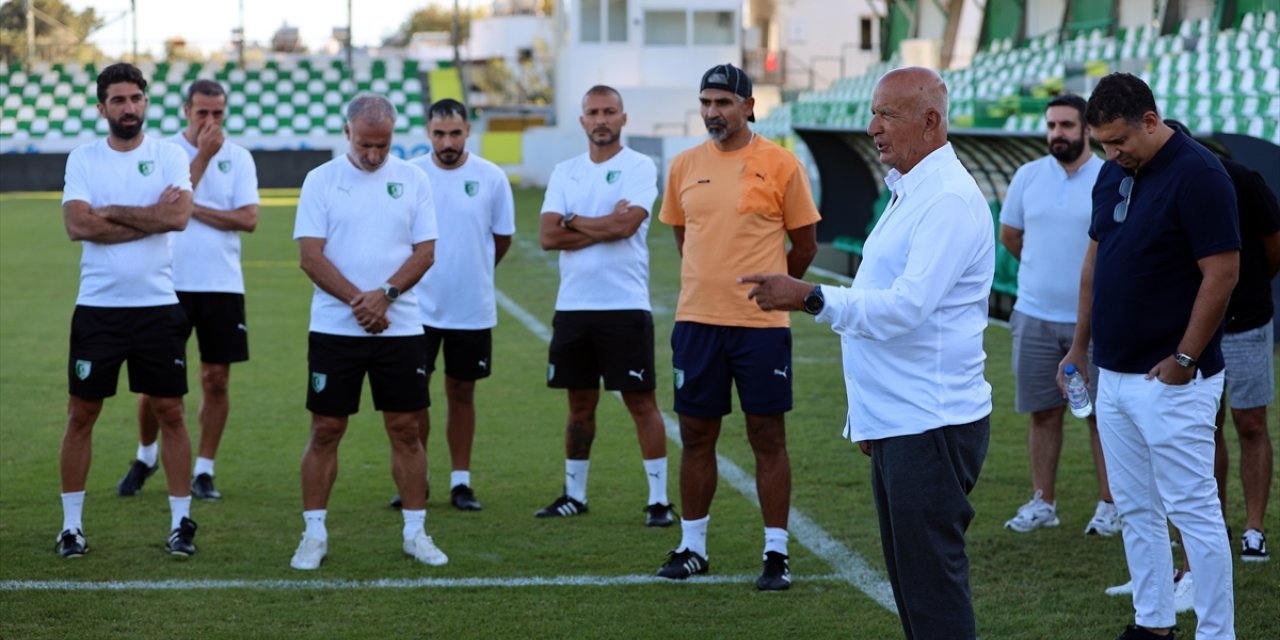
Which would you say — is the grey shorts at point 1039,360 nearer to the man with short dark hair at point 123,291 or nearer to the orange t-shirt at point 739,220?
the orange t-shirt at point 739,220

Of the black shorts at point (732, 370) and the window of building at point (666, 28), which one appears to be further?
the window of building at point (666, 28)

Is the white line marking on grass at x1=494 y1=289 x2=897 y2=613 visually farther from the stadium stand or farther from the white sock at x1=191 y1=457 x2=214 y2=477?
the stadium stand

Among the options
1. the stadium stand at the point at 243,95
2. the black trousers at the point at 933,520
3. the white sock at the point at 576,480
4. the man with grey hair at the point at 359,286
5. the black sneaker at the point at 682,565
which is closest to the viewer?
the black trousers at the point at 933,520

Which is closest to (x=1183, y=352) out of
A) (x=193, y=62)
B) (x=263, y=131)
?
(x=263, y=131)

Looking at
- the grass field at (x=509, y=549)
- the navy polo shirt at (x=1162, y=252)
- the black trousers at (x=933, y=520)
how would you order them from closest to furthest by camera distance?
1. the black trousers at (x=933, y=520)
2. the navy polo shirt at (x=1162, y=252)
3. the grass field at (x=509, y=549)

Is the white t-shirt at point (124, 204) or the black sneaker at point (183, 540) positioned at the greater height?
the white t-shirt at point (124, 204)

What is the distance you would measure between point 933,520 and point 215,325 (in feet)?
15.7

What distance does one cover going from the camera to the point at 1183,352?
4711mm

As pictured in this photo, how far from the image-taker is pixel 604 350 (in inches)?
290

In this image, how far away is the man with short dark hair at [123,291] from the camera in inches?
257

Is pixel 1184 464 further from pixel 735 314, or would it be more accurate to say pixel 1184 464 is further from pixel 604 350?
pixel 604 350

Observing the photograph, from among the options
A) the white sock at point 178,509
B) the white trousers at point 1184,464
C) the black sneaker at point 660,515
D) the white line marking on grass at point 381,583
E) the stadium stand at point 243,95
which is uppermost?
the stadium stand at point 243,95

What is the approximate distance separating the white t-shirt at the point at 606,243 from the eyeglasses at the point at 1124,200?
2.73 m

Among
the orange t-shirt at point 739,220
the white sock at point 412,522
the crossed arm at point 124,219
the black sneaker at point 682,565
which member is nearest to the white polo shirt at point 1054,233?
the orange t-shirt at point 739,220
